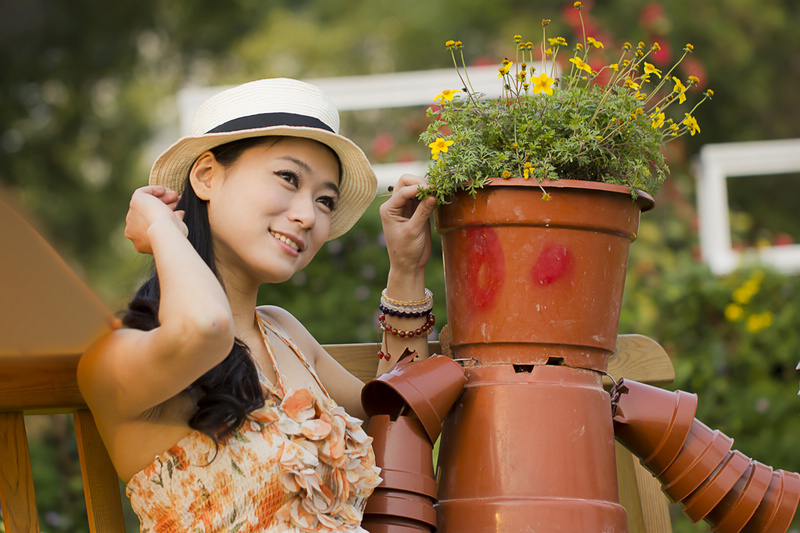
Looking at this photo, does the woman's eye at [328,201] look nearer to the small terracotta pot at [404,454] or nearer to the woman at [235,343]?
the woman at [235,343]

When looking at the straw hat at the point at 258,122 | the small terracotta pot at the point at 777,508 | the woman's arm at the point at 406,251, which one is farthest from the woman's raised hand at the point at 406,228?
the small terracotta pot at the point at 777,508

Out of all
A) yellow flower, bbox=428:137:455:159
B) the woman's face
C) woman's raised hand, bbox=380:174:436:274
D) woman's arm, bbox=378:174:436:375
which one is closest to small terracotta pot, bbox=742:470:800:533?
woman's arm, bbox=378:174:436:375

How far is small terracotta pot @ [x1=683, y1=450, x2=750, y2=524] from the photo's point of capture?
6.66 ft

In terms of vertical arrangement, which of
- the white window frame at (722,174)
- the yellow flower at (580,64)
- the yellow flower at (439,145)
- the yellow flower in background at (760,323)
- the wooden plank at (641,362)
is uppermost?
the white window frame at (722,174)

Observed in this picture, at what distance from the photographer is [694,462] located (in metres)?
2.03

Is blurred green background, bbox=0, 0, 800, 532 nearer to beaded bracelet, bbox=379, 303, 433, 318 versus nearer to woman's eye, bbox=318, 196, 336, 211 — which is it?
beaded bracelet, bbox=379, 303, 433, 318

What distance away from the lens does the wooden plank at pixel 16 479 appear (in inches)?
72.3

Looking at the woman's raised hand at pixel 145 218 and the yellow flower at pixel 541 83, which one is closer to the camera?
the woman's raised hand at pixel 145 218

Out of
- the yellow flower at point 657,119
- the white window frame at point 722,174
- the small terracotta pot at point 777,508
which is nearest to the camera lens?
the yellow flower at point 657,119

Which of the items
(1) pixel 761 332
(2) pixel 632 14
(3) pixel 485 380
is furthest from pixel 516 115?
(2) pixel 632 14

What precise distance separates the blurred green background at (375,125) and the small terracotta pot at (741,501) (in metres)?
1.86

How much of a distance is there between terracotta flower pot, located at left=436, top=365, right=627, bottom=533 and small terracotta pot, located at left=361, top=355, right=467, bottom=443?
0.05 m

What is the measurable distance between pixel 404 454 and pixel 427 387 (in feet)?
0.50

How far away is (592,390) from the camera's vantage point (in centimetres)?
192
